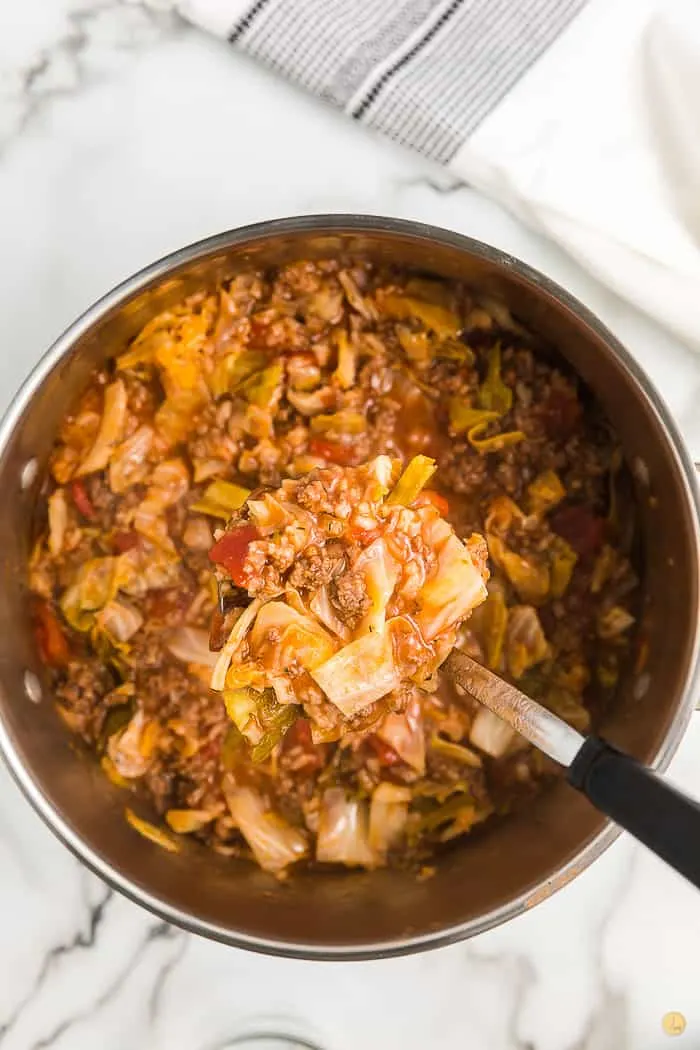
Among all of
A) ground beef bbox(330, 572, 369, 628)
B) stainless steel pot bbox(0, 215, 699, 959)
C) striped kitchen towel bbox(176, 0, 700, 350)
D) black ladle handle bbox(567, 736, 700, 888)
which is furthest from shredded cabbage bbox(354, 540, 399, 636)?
striped kitchen towel bbox(176, 0, 700, 350)

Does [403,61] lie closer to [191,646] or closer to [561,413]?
[561,413]

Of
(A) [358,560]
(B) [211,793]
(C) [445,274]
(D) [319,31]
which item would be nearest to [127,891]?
(B) [211,793]

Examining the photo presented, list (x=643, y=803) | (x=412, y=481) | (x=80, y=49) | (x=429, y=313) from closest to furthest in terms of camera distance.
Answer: (x=643, y=803), (x=412, y=481), (x=429, y=313), (x=80, y=49)

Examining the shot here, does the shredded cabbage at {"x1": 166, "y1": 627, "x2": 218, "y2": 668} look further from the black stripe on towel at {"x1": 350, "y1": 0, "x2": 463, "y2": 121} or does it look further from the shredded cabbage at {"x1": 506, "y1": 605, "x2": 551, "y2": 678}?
the black stripe on towel at {"x1": 350, "y1": 0, "x2": 463, "y2": 121}

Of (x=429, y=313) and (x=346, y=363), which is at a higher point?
(x=429, y=313)

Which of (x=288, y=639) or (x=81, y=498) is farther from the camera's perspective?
(x=81, y=498)

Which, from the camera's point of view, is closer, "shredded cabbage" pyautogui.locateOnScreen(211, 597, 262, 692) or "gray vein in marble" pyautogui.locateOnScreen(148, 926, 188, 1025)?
"shredded cabbage" pyautogui.locateOnScreen(211, 597, 262, 692)

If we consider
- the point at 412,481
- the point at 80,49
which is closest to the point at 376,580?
the point at 412,481

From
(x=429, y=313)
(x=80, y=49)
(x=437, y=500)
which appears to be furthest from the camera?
(x=80, y=49)
